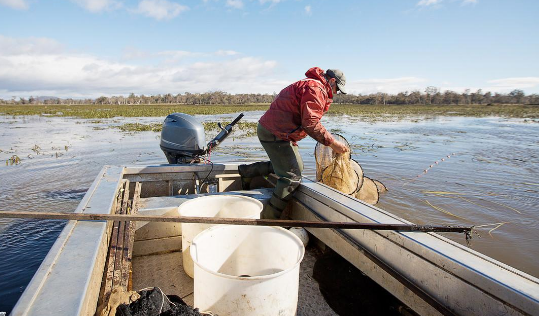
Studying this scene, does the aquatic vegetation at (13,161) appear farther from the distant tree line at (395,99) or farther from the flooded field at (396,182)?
the distant tree line at (395,99)

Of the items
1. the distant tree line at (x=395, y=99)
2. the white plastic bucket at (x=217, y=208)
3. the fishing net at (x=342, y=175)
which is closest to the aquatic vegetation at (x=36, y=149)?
the white plastic bucket at (x=217, y=208)

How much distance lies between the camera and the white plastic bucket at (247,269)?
1725mm

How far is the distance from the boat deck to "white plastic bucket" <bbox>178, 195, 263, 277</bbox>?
0.17 meters

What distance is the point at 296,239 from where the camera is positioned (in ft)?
6.97

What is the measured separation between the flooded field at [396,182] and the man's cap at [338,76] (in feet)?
10.6

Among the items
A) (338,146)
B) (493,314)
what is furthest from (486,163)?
(493,314)

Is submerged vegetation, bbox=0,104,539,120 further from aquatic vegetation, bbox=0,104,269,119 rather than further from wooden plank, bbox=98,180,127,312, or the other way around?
wooden plank, bbox=98,180,127,312

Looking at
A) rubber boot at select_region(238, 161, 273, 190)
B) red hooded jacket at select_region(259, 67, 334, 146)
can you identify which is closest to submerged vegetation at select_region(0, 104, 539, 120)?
rubber boot at select_region(238, 161, 273, 190)

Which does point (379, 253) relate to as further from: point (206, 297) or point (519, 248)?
point (519, 248)

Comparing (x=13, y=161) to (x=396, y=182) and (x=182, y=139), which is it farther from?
(x=396, y=182)

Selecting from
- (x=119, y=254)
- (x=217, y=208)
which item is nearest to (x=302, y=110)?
(x=217, y=208)

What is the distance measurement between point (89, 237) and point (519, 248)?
5506 mm

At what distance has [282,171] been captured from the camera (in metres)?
3.61

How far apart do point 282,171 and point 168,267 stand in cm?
156
